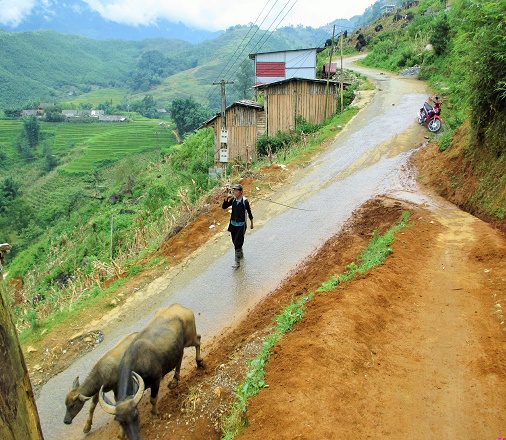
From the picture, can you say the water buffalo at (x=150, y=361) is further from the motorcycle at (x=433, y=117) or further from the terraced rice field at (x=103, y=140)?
the terraced rice field at (x=103, y=140)

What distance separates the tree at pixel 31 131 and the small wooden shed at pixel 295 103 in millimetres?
56843

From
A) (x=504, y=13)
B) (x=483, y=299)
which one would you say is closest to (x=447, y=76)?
(x=504, y=13)

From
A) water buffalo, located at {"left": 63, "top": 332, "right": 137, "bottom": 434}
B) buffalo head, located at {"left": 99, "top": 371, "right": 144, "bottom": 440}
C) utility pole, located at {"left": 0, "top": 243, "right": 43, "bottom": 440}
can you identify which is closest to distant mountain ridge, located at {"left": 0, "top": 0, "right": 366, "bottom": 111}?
water buffalo, located at {"left": 63, "top": 332, "right": 137, "bottom": 434}

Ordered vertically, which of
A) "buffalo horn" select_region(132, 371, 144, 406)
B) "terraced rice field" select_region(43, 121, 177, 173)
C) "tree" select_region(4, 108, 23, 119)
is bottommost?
"terraced rice field" select_region(43, 121, 177, 173)

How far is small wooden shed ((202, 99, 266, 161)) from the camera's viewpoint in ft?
75.7

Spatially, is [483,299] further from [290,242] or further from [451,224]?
[290,242]

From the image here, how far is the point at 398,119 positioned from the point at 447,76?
7.96 m

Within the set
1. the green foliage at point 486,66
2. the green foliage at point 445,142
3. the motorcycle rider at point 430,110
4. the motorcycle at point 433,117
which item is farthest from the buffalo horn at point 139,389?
the motorcycle rider at point 430,110

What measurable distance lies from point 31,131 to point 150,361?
238 feet

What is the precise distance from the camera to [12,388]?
3.18m

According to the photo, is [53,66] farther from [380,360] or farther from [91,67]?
[380,360]

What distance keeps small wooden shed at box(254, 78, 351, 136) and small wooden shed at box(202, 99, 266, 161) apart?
61 cm

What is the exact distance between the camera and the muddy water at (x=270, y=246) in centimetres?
728

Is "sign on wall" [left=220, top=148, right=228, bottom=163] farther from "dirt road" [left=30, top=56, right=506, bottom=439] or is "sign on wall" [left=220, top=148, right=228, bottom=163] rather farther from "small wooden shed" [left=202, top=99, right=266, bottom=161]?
"dirt road" [left=30, top=56, right=506, bottom=439]
